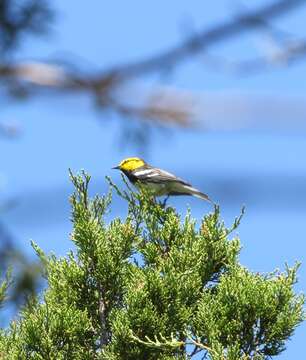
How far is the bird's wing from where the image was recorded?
33.0 feet

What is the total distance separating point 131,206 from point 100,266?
679 mm

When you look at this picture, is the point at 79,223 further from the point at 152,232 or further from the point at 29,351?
the point at 29,351

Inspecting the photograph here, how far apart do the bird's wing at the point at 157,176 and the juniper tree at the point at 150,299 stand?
110 inches

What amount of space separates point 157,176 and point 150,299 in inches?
144

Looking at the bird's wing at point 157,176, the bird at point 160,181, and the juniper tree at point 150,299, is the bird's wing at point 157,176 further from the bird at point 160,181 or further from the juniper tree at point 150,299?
the juniper tree at point 150,299

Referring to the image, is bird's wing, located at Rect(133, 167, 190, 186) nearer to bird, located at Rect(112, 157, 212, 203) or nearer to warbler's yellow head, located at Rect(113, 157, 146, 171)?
bird, located at Rect(112, 157, 212, 203)

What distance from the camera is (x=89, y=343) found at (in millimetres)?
6719

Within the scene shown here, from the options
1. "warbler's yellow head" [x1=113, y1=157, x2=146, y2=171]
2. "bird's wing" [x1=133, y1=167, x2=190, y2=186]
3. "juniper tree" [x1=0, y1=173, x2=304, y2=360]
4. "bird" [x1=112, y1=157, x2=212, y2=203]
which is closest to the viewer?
"juniper tree" [x1=0, y1=173, x2=304, y2=360]

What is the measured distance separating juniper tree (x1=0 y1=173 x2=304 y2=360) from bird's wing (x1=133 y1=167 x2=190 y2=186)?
2793 mm

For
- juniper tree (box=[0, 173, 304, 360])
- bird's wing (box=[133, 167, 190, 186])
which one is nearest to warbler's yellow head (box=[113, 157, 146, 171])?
bird's wing (box=[133, 167, 190, 186])

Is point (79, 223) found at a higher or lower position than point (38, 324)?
higher

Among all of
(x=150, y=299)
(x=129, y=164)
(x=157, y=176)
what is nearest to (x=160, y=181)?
(x=157, y=176)

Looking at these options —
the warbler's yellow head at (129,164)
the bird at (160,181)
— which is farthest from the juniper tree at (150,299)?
the warbler's yellow head at (129,164)

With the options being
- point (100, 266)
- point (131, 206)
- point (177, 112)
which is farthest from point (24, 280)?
→ point (131, 206)
